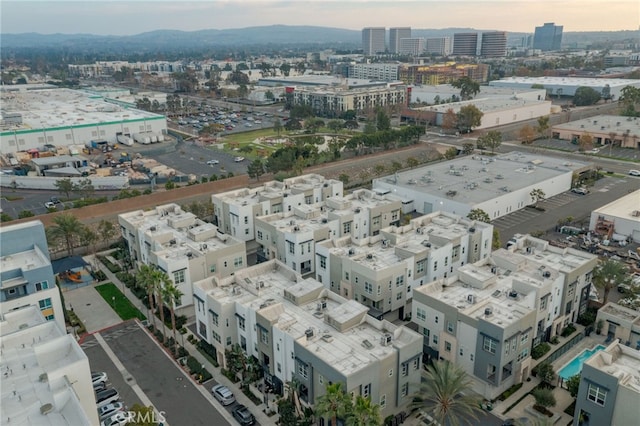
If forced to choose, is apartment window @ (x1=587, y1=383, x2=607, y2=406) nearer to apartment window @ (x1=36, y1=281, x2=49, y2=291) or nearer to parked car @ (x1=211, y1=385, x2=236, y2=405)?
parked car @ (x1=211, y1=385, x2=236, y2=405)

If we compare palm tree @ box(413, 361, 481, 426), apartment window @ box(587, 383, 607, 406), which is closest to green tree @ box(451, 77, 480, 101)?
apartment window @ box(587, 383, 607, 406)

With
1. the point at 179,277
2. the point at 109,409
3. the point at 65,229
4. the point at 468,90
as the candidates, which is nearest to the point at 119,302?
the point at 179,277

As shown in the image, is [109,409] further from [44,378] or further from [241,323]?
[241,323]

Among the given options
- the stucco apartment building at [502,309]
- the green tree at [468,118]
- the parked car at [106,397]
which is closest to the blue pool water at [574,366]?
the stucco apartment building at [502,309]

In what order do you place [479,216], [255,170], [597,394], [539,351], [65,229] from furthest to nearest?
1. [255,170]
2. [479,216]
3. [65,229]
4. [539,351]
5. [597,394]

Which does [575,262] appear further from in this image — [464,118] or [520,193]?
[464,118]

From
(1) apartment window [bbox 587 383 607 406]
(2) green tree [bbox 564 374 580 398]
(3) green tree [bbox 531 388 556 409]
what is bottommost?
(3) green tree [bbox 531 388 556 409]

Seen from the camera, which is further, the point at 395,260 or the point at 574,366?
the point at 395,260
